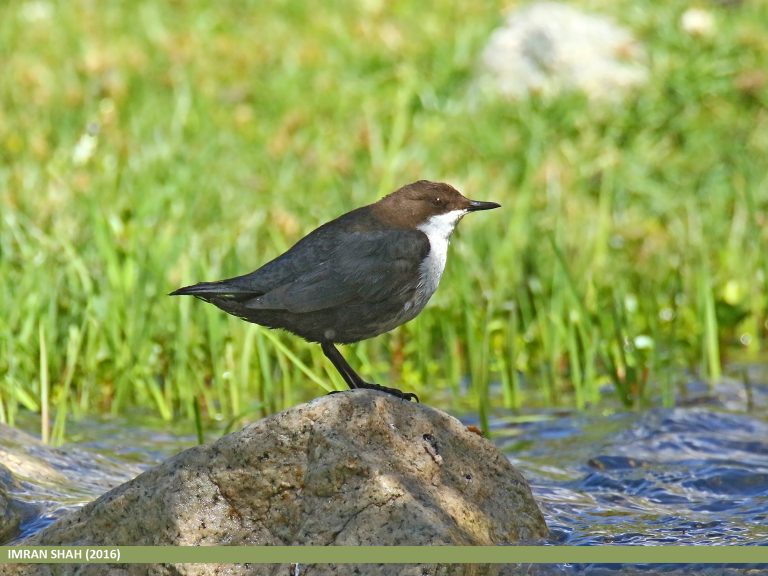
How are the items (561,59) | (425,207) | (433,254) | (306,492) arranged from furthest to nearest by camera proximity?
(561,59) → (425,207) → (433,254) → (306,492)

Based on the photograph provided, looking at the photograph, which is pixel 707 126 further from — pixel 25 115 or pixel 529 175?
pixel 25 115

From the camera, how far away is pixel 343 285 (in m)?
4.24

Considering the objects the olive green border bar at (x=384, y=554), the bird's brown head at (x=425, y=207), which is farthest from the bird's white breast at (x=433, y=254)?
the olive green border bar at (x=384, y=554)

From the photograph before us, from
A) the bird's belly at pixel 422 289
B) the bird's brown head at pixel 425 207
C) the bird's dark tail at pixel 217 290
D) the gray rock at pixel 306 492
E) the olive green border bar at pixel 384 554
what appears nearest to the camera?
the olive green border bar at pixel 384 554

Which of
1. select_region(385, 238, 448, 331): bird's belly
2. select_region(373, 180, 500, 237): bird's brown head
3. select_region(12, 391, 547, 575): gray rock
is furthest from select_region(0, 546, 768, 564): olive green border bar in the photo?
select_region(373, 180, 500, 237): bird's brown head

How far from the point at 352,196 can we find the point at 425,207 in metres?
3.58

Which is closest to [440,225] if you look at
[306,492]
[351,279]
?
[351,279]

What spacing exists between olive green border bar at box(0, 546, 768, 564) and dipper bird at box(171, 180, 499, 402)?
689 mm

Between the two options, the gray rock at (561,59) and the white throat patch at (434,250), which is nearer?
the white throat patch at (434,250)

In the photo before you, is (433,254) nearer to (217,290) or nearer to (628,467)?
(217,290)

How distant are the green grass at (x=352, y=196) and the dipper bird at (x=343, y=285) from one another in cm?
55

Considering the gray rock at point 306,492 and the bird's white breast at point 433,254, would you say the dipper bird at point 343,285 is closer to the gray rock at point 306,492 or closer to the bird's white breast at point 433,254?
the bird's white breast at point 433,254

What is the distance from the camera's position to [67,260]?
6.35 meters

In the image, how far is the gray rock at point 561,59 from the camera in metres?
10.4
